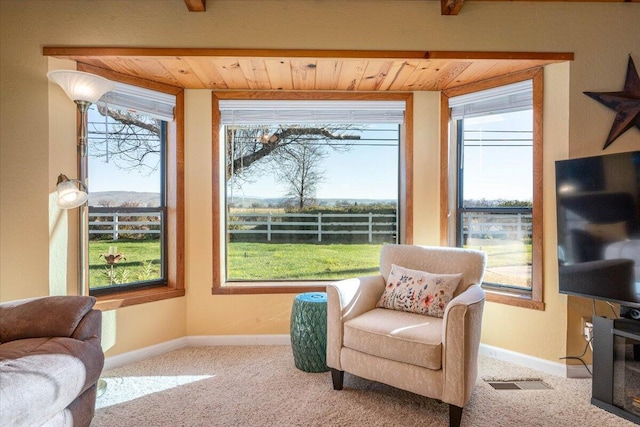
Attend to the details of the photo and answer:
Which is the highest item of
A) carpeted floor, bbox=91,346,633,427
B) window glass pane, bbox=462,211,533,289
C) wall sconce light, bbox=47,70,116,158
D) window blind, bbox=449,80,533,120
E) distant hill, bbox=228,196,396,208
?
window blind, bbox=449,80,533,120

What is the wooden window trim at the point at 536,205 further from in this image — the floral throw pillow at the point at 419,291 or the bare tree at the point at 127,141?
the bare tree at the point at 127,141

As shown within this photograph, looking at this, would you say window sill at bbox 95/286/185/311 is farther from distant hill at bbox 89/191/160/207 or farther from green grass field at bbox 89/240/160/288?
distant hill at bbox 89/191/160/207

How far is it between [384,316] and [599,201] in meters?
1.46

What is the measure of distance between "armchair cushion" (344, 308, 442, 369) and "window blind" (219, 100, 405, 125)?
1687mm

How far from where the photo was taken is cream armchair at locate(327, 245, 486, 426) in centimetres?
181

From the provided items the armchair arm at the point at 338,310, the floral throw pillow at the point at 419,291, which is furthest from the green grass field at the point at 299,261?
the armchair arm at the point at 338,310

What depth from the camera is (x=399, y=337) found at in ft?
6.44

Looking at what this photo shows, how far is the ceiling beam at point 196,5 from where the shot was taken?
7.50 ft

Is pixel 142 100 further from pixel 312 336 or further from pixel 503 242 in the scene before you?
pixel 503 242

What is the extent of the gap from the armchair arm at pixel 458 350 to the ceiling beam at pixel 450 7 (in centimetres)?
188

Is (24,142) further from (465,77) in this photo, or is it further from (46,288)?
(465,77)

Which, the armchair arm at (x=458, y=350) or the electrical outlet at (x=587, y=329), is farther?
the electrical outlet at (x=587, y=329)

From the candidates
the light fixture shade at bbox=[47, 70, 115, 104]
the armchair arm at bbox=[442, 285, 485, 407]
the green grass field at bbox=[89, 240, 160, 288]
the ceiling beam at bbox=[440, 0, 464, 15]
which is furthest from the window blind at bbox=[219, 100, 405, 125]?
the armchair arm at bbox=[442, 285, 485, 407]

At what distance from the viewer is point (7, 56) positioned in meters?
2.27
